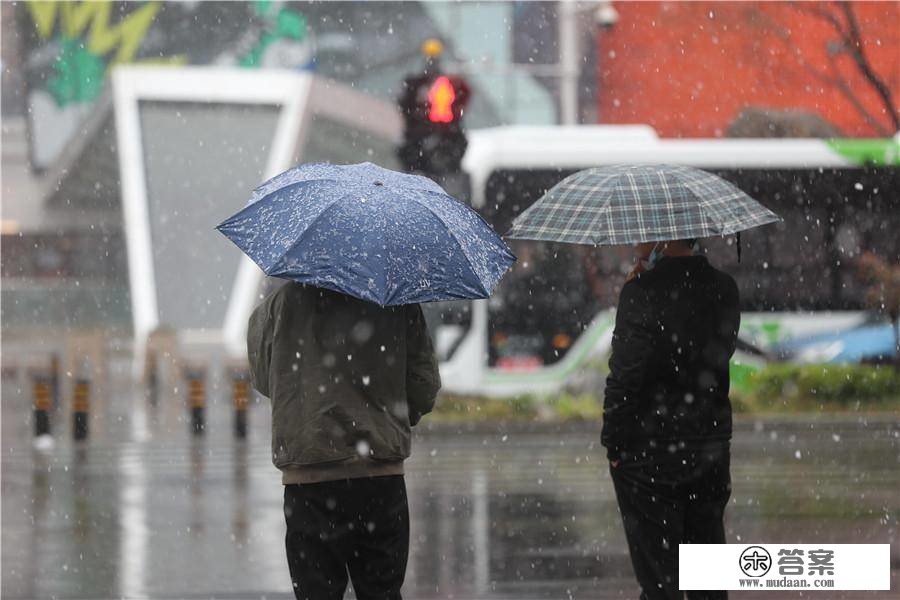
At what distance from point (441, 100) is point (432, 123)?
0.25 meters

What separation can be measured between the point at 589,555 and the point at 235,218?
4.80 m

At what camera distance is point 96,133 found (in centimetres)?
4166

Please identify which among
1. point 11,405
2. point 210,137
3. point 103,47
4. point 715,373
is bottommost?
point 11,405

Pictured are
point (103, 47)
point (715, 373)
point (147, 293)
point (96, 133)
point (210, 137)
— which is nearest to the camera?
point (715, 373)

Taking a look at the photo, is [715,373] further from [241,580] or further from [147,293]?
[147,293]

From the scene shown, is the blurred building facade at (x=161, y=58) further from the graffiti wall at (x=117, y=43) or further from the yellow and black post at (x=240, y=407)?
the yellow and black post at (x=240, y=407)

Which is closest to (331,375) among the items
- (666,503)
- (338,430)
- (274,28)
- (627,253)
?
(338,430)

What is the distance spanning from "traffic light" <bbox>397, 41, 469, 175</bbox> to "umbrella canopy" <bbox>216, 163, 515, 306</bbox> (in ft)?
32.4

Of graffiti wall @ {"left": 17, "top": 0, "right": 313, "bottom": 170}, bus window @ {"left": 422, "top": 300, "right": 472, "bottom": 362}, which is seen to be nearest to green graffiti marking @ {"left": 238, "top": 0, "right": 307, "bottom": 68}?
graffiti wall @ {"left": 17, "top": 0, "right": 313, "bottom": 170}

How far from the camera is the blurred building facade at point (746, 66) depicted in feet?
89.5

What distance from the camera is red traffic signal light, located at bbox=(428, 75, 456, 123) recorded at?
1598cm

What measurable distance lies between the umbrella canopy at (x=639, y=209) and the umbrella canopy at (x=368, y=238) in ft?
2.52

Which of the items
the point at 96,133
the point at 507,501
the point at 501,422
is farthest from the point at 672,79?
the point at 507,501

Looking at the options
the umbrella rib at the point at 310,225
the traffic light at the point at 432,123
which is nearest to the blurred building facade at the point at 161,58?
the traffic light at the point at 432,123
